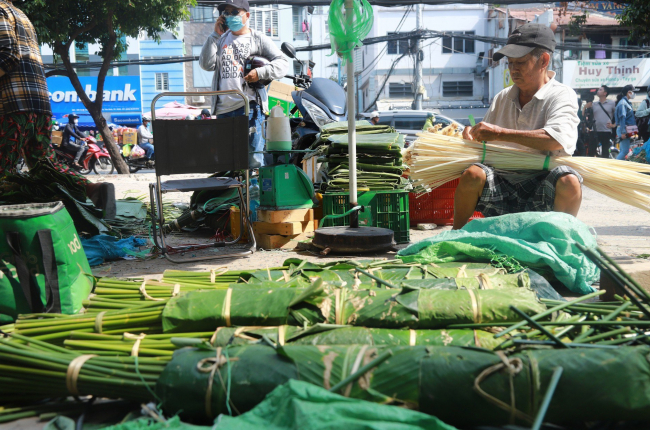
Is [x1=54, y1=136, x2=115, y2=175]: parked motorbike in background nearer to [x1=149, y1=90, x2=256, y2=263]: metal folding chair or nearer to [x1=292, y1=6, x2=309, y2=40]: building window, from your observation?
[x1=149, y1=90, x2=256, y2=263]: metal folding chair

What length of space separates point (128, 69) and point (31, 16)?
85.9 feet

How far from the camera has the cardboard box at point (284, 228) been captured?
15.9ft

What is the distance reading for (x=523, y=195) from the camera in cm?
411

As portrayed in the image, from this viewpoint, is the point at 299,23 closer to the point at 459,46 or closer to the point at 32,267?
the point at 459,46

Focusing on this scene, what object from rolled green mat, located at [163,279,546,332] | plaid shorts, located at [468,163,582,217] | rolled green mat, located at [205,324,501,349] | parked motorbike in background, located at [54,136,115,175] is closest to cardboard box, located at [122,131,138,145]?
parked motorbike in background, located at [54,136,115,175]

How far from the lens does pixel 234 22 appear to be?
5809mm

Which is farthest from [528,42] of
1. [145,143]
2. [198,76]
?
[198,76]

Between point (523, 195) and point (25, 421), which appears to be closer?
point (25, 421)

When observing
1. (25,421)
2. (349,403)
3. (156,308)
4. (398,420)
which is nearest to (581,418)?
(398,420)

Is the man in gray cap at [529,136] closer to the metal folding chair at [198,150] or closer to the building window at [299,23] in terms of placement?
the metal folding chair at [198,150]

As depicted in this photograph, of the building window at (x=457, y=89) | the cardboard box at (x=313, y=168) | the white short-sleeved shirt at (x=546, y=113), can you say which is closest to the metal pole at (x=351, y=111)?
the white short-sleeved shirt at (x=546, y=113)

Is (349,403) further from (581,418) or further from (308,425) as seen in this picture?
(581,418)

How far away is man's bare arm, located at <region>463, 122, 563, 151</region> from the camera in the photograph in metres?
3.87

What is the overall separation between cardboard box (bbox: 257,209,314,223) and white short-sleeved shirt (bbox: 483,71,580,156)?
5.53ft
